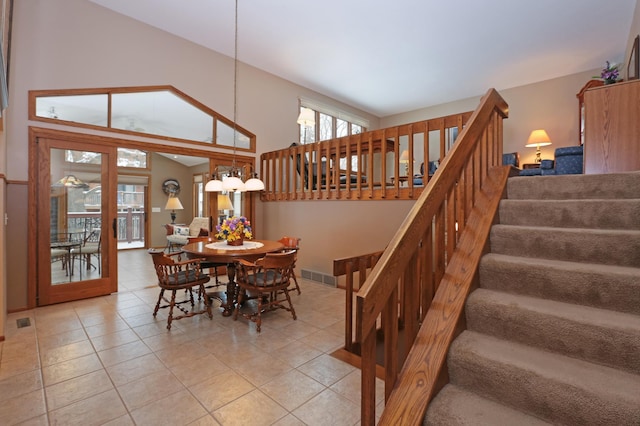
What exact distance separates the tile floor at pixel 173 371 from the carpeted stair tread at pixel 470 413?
66cm

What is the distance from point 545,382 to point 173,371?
237 centimetres

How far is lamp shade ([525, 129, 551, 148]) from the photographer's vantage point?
5832 millimetres

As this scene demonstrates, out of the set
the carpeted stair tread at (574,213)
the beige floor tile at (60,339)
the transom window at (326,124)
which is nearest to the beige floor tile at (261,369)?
the beige floor tile at (60,339)

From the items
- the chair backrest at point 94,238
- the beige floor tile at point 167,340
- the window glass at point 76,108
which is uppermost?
the window glass at point 76,108

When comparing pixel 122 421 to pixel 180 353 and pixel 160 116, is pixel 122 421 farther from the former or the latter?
pixel 160 116

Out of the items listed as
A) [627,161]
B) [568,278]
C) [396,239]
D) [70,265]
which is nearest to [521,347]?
[568,278]

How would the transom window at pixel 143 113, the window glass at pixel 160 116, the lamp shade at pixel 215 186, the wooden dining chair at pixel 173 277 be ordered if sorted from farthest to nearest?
1. the window glass at pixel 160 116
2. the transom window at pixel 143 113
3. the lamp shade at pixel 215 186
4. the wooden dining chair at pixel 173 277

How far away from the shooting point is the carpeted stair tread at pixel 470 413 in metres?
1.22

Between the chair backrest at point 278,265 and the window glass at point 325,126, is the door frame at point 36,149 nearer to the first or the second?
the chair backrest at point 278,265

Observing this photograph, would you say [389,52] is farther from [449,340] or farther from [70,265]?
[70,265]

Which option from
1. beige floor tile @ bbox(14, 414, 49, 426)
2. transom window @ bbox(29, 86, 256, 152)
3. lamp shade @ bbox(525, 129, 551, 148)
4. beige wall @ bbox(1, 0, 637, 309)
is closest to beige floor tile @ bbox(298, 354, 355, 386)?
beige floor tile @ bbox(14, 414, 49, 426)

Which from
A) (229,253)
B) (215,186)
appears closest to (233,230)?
(229,253)

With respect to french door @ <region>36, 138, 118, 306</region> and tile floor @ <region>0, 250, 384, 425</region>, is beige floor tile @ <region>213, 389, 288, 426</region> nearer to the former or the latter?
tile floor @ <region>0, 250, 384, 425</region>

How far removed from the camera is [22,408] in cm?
184
